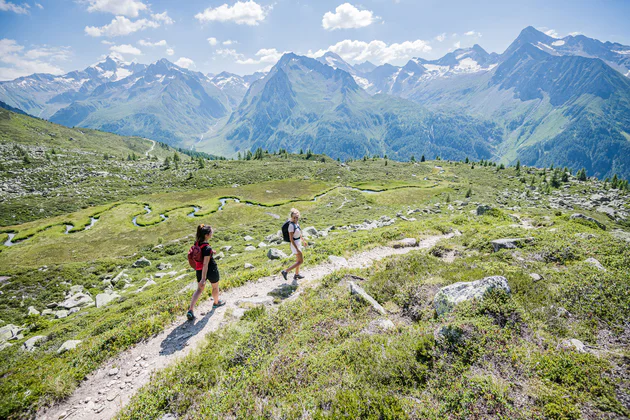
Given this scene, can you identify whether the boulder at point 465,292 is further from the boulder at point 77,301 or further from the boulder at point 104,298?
the boulder at point 77,301

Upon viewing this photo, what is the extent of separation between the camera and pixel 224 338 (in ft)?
32.6

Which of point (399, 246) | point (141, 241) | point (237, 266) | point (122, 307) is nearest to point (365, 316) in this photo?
point (399, 246)

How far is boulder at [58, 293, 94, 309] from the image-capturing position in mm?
21353

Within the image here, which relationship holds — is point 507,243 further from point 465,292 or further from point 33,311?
point 33,311

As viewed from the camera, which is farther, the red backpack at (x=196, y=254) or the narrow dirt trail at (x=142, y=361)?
the red backpack at (x=196, y=254)

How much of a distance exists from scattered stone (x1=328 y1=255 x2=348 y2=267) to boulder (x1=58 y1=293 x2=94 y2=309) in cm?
2137

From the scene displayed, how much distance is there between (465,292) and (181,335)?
11666 millimetres

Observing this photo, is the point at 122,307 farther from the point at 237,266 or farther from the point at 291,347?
the point at 291,347

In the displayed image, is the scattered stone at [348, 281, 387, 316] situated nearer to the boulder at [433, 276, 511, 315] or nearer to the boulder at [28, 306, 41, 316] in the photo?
the boulder at [433, 276, 511, 315]

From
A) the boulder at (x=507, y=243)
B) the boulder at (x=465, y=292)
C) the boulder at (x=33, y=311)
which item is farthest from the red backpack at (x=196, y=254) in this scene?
the boulder at (x=33, y=311)

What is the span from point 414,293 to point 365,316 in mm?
2616

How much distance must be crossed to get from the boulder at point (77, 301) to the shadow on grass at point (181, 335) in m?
17.4

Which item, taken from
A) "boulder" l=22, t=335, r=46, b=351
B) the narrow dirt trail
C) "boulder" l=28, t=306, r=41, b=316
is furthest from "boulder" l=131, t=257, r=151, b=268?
the narrow dirt trail

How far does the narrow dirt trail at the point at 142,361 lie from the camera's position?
7.72m
